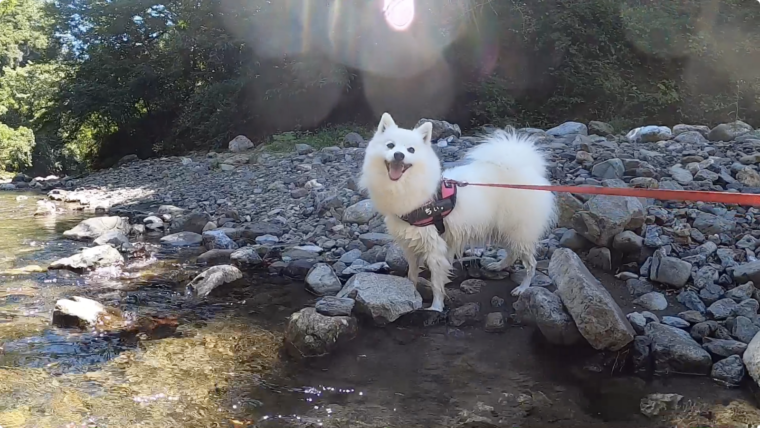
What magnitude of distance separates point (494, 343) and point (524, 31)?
40.1ft

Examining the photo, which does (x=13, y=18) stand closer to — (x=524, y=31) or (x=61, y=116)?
(x=61, y=116)

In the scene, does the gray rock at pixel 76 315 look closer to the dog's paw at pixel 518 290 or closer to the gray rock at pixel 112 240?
the gray rock at pixel 112 240

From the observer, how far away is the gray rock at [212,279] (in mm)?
5113

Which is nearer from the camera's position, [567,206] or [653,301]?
[653,301]

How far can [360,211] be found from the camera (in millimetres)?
7039

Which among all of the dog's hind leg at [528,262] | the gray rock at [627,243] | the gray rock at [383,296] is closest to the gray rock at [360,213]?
the gray rock at [383,296]

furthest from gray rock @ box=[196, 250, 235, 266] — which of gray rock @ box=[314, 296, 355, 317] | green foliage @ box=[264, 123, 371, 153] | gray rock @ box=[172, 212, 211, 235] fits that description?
green foliage @ box=[264, 123, 371, 153]

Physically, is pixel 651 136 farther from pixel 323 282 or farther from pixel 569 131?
pixel 323 282

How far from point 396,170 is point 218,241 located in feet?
11.0

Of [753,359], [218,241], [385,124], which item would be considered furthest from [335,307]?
[218,241]

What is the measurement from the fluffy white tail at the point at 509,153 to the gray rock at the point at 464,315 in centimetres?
124

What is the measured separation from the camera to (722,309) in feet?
13.2

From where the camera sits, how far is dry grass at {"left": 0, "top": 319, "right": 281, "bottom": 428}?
2939 mm

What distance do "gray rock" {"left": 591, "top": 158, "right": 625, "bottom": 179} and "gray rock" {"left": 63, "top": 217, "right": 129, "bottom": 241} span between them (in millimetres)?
6283
